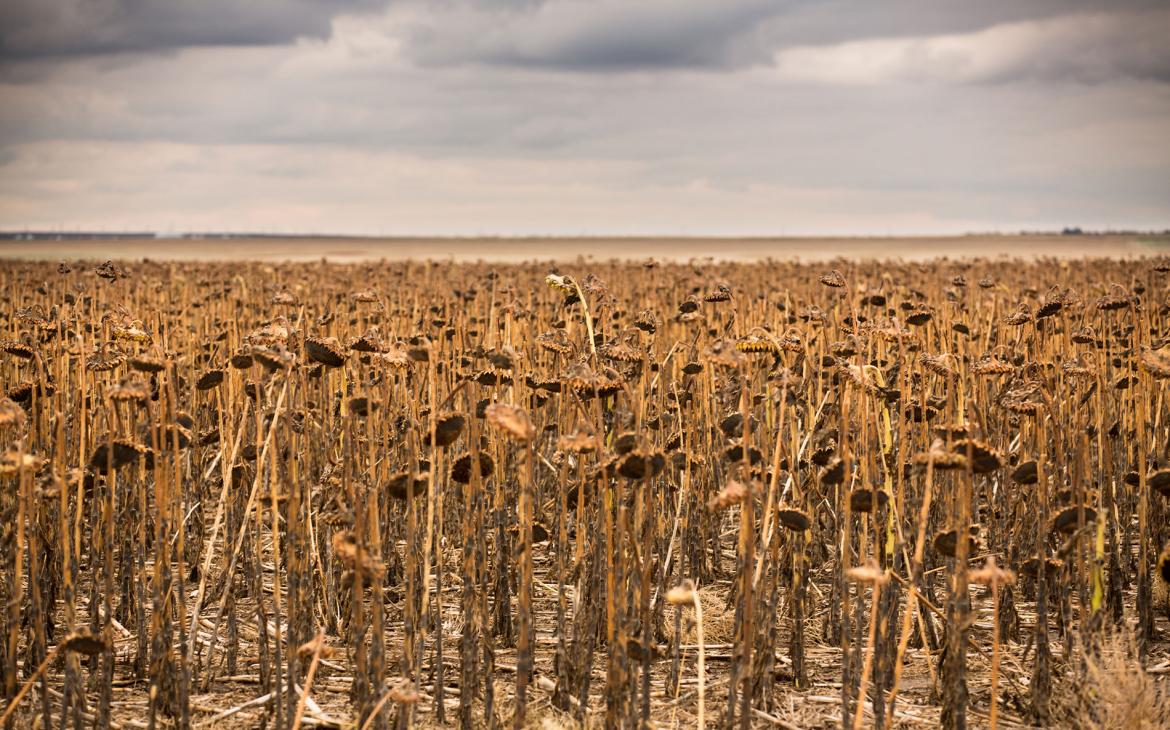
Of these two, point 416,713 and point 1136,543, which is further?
point 1136,543

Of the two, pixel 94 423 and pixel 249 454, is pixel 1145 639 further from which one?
pixel 94 423

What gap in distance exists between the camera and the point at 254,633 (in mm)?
4777

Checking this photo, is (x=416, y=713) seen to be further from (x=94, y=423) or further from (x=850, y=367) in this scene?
(x=94, y=423)

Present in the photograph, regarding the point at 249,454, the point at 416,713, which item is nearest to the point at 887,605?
the point at 416,713

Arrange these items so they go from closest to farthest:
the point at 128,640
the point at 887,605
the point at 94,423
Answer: the point at 887,605, the point at 128,640, the point at 94,423

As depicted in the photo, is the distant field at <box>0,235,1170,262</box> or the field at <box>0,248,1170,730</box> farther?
the distant field at <box>0,235,1170,262</box>

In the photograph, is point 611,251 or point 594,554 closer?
point 594,554

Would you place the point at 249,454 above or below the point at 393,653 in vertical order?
above

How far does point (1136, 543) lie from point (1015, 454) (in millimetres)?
1688

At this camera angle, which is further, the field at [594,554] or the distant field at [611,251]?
the distant field at [611,251]

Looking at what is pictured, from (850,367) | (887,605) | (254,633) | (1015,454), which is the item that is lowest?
(254,633)

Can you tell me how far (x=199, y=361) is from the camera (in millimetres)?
7852

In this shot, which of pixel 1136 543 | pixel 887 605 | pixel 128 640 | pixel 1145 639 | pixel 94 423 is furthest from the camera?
pixel 1136 543

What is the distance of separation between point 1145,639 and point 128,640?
452 centimetres
